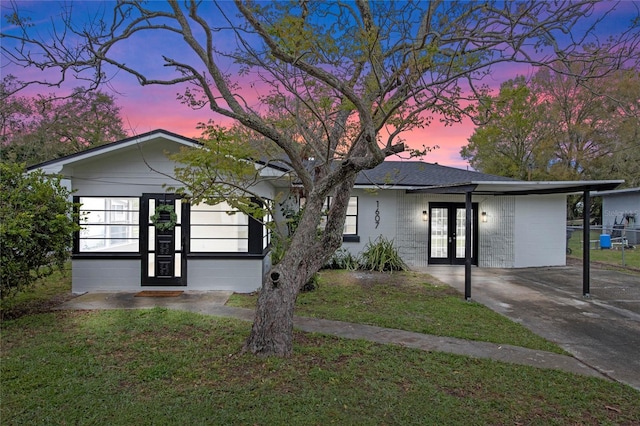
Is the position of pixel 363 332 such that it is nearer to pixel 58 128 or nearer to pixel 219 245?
pixel 219 245

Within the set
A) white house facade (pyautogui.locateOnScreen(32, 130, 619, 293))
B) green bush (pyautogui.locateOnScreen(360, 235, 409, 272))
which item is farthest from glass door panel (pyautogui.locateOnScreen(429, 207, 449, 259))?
white house facade (pyautogui.locateOnScreen(32, 130, 619, 293))

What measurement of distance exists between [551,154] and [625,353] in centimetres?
2384

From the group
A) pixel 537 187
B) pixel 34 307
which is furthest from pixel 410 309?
pixel 34 307

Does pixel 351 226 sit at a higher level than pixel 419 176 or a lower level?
lower

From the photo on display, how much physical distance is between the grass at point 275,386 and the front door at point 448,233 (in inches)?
326

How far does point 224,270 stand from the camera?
8375 mm

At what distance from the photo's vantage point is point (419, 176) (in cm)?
1338

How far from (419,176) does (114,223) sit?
9515mm

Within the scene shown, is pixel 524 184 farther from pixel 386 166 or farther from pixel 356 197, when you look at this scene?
pixel 386 166

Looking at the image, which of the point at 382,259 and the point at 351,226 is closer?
the point at 382,259

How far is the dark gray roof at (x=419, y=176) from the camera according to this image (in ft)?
40.1

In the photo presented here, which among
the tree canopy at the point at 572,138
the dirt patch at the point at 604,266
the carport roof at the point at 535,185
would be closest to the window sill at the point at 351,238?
the carport roof at the point at 535,185

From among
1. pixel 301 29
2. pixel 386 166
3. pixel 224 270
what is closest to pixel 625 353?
pixel 301 29

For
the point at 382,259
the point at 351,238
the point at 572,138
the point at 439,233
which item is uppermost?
the point at 572,138
